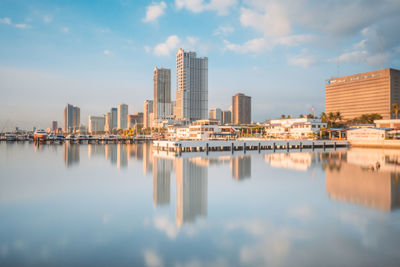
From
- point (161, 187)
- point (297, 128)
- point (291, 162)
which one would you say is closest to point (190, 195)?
point (161, 187)

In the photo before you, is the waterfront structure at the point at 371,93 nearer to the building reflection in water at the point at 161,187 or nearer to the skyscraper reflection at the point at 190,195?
the skyscraper reflection at the point at 190,195

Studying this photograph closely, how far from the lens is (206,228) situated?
15.5 meters

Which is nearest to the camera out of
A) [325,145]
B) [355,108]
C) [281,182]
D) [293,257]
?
[293,257]

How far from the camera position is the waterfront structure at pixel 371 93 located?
569 ft

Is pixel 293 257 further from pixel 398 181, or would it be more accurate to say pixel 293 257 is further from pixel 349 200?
pixel 398 181

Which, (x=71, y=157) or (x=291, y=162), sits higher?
(x=291, y=162)

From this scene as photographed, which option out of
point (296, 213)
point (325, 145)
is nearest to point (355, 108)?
point (325, 145)

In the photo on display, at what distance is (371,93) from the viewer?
183 meters

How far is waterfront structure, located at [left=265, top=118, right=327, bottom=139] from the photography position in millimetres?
98625

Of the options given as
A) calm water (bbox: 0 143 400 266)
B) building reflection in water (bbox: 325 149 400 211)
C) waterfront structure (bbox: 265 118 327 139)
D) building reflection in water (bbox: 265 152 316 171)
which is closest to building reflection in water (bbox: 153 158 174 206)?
calm water (bbox: 0 143 400 266)

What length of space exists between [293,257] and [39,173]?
37.1 m

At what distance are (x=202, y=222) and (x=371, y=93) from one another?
206m

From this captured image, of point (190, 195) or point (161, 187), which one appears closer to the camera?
point (190, 195)

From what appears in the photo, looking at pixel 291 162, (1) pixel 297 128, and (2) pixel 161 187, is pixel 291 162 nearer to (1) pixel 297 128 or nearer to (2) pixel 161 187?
(2) pixel 161 187
